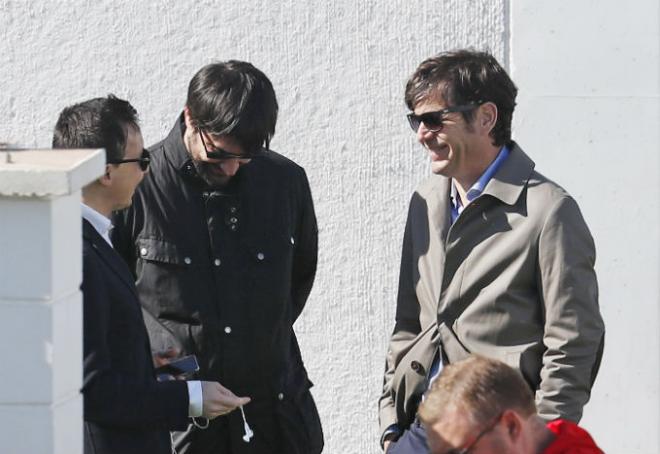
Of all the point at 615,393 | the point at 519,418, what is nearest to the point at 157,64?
the point at 615,393

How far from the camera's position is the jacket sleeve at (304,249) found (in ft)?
14.3

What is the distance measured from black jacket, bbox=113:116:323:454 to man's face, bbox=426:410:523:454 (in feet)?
4.35

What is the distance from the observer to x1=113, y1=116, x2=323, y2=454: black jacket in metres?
4.07

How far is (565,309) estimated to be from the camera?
143 inches

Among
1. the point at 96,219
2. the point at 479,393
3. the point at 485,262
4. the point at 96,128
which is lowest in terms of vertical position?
the point at 479,393

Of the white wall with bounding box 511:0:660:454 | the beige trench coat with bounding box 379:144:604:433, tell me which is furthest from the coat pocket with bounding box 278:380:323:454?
the white wall with bounding box 511:0:660:454

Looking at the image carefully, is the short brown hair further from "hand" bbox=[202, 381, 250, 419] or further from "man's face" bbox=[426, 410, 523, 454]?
"hand" bbox=[202, 381, 250, 419]

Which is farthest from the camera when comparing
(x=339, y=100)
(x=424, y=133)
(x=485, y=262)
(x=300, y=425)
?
(x=339, y=100)

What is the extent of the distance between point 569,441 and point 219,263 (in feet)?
4.82

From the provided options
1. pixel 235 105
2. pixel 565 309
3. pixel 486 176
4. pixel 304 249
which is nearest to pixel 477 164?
pixel 486 176

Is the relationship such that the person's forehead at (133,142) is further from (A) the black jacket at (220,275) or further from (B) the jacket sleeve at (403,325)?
(B) the jacket sleeve at (403,325)

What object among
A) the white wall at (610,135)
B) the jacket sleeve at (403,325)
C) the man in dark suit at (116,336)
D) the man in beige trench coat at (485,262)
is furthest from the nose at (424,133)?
the white wall at (610,135)

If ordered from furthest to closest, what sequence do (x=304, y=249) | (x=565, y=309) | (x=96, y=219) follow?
(x=304, y=249) < (x=565, y=309) < (x=96, y=219)

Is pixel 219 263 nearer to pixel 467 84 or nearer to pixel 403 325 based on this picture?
pixel 403 325
